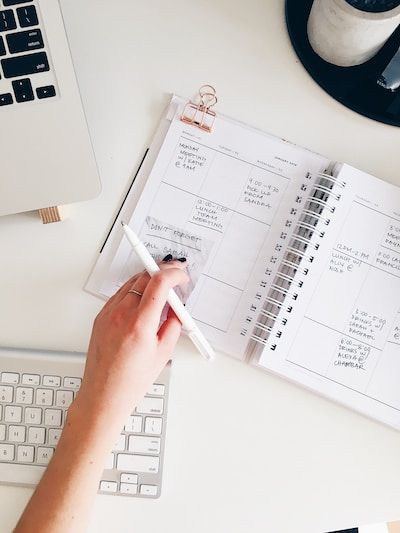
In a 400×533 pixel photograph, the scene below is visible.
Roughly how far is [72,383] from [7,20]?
A: 0.37 metres

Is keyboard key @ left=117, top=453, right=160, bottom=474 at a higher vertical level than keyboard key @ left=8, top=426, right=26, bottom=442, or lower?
lower

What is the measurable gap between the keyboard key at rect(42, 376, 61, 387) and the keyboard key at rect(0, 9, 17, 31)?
1.15 ft

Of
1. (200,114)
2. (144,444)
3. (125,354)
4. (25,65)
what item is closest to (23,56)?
(25,65)

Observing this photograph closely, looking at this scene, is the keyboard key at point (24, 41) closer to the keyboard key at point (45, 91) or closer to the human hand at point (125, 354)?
the keyboard key at point (45, 91)

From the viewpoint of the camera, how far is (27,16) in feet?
2.11

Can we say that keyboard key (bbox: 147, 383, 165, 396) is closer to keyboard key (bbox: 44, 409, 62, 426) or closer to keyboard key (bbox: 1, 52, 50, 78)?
keyboard key (bbox: 44, 409, 62, 426)

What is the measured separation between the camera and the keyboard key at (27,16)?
2.11 feet

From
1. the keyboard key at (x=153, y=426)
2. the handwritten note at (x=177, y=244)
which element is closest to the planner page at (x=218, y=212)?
the handwritten note at (x=177, y=244)

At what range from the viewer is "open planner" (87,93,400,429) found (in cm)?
70

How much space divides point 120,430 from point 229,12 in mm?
466

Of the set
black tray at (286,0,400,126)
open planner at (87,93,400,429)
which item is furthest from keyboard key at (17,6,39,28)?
black tray at (286,0,400,126)

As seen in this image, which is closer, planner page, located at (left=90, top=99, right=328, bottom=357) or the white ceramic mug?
the white ceramic mug

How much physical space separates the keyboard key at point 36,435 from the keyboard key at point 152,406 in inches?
4.1

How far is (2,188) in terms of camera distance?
67cm
